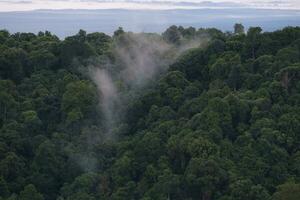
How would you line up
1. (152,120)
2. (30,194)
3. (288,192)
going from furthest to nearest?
1. (152,120)
2. (30,194)
3. (288,192)

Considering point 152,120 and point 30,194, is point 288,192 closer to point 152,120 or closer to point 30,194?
point 152,120

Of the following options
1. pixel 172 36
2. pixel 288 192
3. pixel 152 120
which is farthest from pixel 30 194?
pixel 172 36

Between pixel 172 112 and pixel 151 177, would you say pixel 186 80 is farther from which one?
pixel 151 177

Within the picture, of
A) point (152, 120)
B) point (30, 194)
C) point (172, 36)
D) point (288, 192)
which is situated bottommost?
point (30, 194)

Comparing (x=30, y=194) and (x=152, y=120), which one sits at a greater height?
(x=152, y=120)

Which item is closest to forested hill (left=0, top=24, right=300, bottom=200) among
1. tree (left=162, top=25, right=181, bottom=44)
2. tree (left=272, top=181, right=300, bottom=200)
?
tree (left=272, top=181, right=300, bottom=200)

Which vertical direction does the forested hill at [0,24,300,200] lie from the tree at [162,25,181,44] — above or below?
below

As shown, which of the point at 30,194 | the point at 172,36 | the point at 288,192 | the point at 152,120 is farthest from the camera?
the point at 172,36

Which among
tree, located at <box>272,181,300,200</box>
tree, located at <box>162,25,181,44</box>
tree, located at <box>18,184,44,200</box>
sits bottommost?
tree, located at <box>18,184,44,200</box>

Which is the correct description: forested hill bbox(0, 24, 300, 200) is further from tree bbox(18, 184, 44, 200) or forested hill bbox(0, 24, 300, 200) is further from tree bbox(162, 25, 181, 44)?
tree bbox(162, 25, 181, 44)
